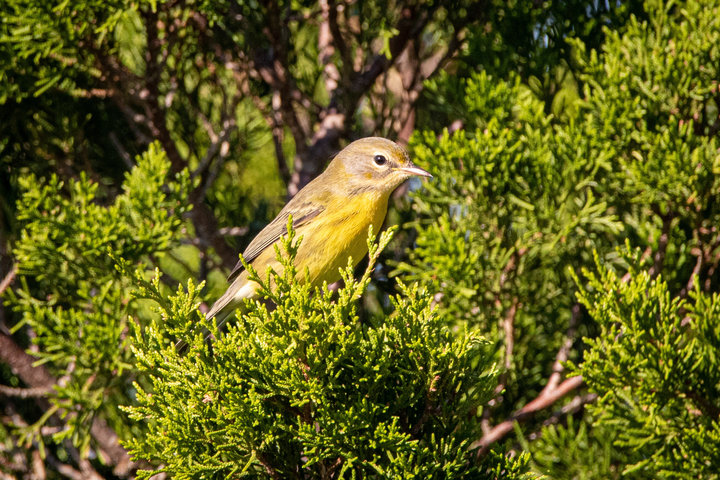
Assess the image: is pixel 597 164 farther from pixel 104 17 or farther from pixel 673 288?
pixel 104 17

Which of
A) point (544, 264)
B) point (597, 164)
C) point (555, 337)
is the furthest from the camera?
point (555, 337)

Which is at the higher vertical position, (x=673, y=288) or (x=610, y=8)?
(x=610, y=8)

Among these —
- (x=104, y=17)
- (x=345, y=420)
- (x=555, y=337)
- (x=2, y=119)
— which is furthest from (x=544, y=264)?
(x=2, y=119)

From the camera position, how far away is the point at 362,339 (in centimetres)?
254

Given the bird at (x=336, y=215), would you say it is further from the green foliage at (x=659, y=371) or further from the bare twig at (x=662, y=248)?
the green foliage at (x=659, y=371)

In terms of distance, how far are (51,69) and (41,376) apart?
1.75 meters

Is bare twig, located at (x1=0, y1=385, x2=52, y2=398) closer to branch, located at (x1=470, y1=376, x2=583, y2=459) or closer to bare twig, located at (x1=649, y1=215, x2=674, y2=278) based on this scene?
branch, located at (x1=470, y1=376, x2=583, y2=459)

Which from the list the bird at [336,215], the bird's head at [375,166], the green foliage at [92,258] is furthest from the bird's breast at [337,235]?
the green foliage at [92,258]

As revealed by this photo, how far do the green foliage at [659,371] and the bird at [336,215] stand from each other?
4.48ft

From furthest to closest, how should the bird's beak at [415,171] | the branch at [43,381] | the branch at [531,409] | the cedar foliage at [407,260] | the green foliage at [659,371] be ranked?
the branch at [43,381], the bird's beak at [415,171], the branch at [531,409], the green foliage at [659,371], the cedar foliage at [407,260]

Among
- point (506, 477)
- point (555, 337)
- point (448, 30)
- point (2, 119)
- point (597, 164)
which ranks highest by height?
point (2, 119)

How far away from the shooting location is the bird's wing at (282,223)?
411 cm

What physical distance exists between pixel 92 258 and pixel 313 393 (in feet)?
5.72

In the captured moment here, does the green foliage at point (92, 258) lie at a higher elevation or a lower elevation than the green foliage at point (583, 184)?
higher
